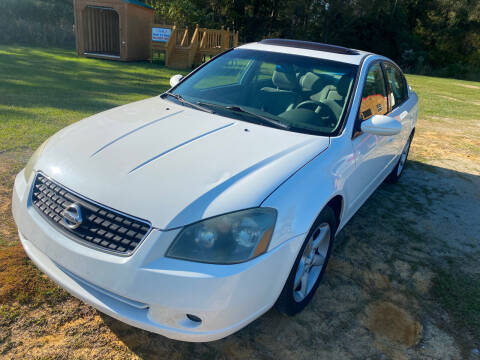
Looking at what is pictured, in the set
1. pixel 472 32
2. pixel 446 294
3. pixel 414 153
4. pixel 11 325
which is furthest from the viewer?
pixel 472 32

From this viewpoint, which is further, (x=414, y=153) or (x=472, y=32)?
(x=472, y=32)

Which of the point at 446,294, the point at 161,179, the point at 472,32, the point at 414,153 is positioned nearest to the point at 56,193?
the point at 161,179

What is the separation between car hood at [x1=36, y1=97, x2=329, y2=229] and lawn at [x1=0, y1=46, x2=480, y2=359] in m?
0.89

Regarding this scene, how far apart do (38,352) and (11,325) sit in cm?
30

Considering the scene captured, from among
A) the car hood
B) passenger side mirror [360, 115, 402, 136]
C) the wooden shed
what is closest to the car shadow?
the car hood

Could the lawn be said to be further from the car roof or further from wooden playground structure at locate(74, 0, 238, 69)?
wooden playground structure at locate(74, 0, 238, 69)

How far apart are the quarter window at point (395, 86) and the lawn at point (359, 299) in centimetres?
117

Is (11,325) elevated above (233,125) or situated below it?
→ below

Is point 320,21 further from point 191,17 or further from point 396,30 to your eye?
point 191,17

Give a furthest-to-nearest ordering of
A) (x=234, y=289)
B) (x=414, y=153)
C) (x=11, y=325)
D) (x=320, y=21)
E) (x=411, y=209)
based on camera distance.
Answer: (x=320, y=21)
(x=414, y=153)
(x=411, y=209)
(x=11, y=325)
(x=234, y=289)

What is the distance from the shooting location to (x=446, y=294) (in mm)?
3010

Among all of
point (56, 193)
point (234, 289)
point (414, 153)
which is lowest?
point (414, 153)

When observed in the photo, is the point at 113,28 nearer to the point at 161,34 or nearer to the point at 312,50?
the point at 161,34

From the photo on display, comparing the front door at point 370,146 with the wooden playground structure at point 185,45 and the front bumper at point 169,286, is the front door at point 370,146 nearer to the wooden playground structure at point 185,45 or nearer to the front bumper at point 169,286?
the front bumper at point 169,286
